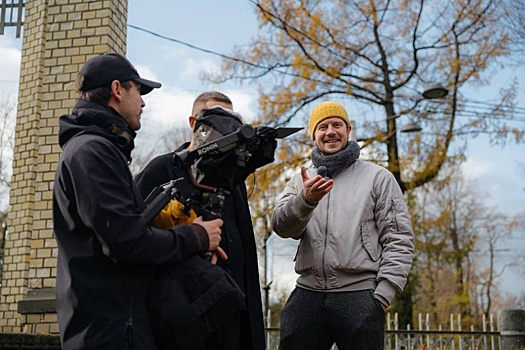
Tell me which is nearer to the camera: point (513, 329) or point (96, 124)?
point (96, 124)

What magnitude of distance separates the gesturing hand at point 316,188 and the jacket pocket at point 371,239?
13.7 inches

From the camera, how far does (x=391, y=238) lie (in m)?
3.31

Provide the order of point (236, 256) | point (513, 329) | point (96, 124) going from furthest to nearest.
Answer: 1. point (513, 329)
2. point (236, 256)
3. point (96, 124)

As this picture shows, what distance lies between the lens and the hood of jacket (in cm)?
238

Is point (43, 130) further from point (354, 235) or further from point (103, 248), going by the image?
point (103, 248)

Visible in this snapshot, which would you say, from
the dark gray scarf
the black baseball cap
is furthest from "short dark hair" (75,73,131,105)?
the dark gray scarf

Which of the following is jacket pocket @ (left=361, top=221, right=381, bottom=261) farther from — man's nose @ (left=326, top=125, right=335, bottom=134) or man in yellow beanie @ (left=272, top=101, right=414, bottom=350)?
man's nose @ (left=326, top=125, right=335, bottom=134)

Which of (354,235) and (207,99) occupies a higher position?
(207,99)

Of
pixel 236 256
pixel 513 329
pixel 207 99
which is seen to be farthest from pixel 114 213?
pixel 513 329

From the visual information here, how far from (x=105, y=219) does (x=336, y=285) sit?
151cm

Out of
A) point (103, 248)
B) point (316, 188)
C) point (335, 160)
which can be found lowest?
point (103, 248)

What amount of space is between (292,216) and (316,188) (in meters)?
0.27

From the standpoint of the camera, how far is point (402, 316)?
51.5 feet

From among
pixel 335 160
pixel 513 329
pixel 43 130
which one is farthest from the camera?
pixel 513 329
